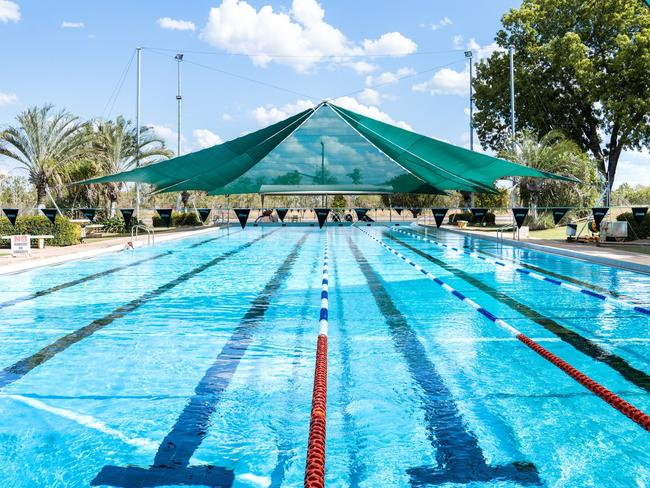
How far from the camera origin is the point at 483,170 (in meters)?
15.5

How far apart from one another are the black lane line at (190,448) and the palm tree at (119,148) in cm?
2494

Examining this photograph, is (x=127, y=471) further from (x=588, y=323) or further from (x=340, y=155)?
(x=340, y=155)

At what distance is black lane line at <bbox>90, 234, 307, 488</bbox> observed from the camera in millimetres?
3495

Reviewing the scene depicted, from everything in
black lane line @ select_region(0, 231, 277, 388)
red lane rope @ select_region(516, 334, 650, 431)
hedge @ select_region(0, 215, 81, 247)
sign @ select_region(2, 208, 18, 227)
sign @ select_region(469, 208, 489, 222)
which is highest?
sign @ select_region(469, 208, 489, 222)

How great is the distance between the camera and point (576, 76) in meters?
32.0

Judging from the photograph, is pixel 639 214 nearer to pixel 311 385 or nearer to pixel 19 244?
pixel 311 385

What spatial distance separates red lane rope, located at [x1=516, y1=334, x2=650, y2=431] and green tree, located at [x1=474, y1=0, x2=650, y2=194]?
26645 millimetres

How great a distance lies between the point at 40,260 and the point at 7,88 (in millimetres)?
14068

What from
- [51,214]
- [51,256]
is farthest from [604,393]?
[51,214]

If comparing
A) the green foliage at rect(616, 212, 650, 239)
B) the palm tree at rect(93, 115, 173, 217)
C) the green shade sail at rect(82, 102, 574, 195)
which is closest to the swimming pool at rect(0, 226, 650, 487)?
the green shade sail at rect(82, 102, 574, 195)

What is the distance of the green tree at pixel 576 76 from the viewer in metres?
30.7

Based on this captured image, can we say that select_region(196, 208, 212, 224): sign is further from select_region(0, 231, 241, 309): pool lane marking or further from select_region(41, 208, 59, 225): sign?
select_region(0, 231, 241, 309): pool lane marking

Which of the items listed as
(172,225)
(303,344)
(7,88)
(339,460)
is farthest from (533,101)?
(339,460)

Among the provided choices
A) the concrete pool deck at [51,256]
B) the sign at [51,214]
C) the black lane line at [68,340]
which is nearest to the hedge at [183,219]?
the concrete pool deck at [51,256]
